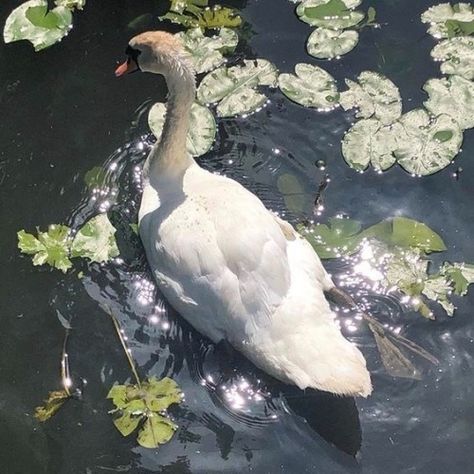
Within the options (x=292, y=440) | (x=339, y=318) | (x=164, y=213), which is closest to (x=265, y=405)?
(x=292, y=440)

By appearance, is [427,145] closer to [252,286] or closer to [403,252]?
[403,252]

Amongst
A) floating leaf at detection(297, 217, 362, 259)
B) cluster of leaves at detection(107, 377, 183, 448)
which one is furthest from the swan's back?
cluster of leaves at detection(107, 377, 183, 448)

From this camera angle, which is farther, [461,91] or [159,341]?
[461,91]

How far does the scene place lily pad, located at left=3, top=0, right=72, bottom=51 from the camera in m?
5.60

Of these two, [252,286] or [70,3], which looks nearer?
[252,286]

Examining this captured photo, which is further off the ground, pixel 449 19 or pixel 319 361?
pixel 449 19

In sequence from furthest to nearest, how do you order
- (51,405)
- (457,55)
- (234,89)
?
(457,55)
(234,89)
(51,405)

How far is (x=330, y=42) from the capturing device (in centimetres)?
557

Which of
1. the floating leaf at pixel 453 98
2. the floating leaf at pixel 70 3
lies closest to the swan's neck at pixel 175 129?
the floating leaf at pixel 453 98

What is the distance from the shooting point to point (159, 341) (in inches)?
181

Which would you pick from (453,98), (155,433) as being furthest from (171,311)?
(453,98)

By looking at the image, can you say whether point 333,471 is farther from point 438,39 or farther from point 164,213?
point 438,39

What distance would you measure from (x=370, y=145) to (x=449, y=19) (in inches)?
45.7

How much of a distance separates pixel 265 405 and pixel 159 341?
0.60 meters
